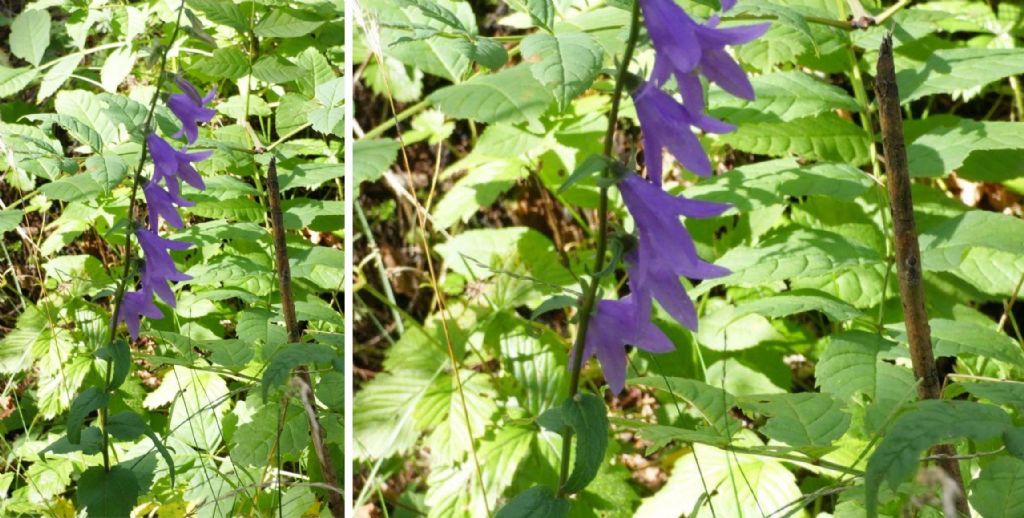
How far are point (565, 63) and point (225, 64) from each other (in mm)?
405

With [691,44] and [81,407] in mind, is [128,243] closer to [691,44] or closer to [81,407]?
[81,407]

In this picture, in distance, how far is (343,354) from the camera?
120cm

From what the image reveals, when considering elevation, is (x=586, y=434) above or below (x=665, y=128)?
below

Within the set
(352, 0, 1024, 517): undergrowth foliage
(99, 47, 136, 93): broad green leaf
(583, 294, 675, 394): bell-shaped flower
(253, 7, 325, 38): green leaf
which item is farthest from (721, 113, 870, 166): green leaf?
(99, 47, 136, 93): broad green leaf

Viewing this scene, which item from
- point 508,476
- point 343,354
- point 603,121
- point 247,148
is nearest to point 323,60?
point 247,148

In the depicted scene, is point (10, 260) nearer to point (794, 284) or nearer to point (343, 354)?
point (343, 354)

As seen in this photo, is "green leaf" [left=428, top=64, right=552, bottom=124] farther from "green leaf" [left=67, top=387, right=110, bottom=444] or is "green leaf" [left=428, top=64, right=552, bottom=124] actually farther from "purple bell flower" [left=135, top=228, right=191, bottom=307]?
"green leaf" [left=67, top=387, right=110, bottom=444]

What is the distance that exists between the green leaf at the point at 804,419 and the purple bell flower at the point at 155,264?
622 mm

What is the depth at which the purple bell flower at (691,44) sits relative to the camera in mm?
742

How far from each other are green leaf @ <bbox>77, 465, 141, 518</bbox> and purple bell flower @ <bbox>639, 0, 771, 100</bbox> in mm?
652

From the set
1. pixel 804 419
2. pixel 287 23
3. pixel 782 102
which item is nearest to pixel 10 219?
pixel 287 23

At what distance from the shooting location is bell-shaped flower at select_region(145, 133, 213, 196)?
109 centimetres

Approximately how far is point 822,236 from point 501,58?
0.56 metres

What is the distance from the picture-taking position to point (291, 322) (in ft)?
3.86
